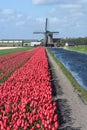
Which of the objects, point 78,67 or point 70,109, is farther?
point 78,67

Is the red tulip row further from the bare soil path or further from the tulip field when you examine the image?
the tulip field

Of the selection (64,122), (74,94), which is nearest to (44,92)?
(64,122)

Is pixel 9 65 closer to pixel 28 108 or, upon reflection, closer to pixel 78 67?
pixel 78 67

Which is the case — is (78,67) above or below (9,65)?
below

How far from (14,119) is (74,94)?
31.5 ft

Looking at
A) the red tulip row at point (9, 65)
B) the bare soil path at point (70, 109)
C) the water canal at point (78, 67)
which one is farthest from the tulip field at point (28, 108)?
the water canal at point (78, 67)

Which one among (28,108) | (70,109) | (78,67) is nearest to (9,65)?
(78,67)

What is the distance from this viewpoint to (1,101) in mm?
11609

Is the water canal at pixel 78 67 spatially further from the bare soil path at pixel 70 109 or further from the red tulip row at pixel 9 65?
the red tulip row at pixel 9 65

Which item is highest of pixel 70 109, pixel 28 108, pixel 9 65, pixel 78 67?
pixel 28 108

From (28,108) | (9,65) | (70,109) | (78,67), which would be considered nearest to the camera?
(28,108)

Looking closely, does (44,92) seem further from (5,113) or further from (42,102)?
(5,113)

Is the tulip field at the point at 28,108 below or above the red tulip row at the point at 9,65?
above

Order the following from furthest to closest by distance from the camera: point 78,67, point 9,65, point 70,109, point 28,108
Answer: point 78,67 → point 9,65 → point 70,109 → point 28,108
